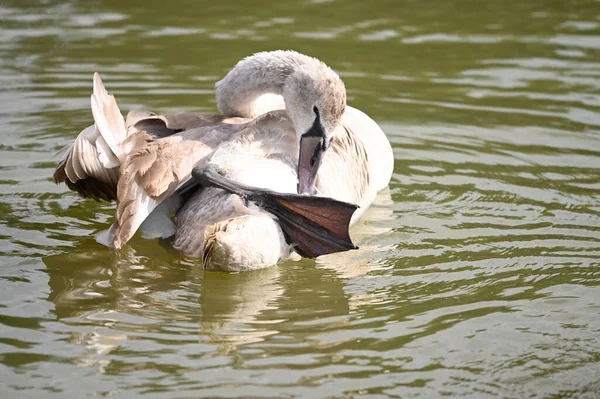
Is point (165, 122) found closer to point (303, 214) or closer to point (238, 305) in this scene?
point (303, 214)

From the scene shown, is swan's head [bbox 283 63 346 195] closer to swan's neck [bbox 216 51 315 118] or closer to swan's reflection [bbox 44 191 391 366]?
swan's neck [bbox 216 51 315 118]

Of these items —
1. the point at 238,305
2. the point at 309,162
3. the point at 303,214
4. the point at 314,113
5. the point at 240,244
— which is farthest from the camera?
the point at 314,113

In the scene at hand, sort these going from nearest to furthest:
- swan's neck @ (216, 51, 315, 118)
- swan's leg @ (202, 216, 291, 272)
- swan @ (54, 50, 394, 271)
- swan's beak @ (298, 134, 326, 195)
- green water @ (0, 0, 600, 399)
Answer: green water @ (0, 0, 600, 399), swan's leg @ (202, 216, 291, 272), swan @ (54, 50, 394, 271), swan's beak @ (298, 134, 326, 195), swan's neck @ (216, 51, 315, 118)

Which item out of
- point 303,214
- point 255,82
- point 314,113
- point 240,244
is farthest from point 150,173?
point 255,82

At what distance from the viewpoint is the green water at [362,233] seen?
15.3ft

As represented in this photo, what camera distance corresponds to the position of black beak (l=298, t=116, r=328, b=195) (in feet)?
19.5

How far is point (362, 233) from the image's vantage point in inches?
262

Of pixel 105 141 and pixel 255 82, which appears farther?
pixel 255 82

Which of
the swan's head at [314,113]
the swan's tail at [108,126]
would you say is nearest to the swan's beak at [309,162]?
the swan's head at [314,113]

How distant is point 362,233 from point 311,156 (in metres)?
0.90

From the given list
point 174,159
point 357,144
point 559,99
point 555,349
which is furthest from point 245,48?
point 555,349

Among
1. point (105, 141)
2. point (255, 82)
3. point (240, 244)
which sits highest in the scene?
point (255, 82)

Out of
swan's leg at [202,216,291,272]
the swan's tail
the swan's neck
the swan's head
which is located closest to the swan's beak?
the swan's head

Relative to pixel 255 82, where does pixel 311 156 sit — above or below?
below
